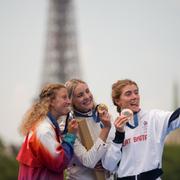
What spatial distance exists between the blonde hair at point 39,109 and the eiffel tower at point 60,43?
4941cm

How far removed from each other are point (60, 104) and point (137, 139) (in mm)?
688

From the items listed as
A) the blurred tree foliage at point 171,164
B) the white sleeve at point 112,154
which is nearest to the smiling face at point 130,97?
the white sleeve at point 112,154

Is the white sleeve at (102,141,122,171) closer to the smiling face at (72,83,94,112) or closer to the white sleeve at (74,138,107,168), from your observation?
the white sleeve at (74,138,107,168)

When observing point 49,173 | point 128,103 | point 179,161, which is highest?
point 128,103

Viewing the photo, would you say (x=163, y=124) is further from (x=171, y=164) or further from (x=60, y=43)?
(x=60, y=43)

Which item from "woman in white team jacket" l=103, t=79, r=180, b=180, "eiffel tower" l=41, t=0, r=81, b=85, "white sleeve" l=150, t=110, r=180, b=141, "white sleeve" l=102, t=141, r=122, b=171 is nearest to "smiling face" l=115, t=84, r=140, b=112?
"woman in white team jacket" l=103, t=79, r=180, b=180

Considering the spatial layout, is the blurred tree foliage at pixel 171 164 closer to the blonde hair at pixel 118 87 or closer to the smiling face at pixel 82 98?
the blonde hair at pixel 118 87

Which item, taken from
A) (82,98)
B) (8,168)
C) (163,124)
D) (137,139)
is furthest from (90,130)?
(8,168)

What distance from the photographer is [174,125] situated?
5.54 metres

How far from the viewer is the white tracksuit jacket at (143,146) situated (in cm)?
546

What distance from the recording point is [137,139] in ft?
18.2

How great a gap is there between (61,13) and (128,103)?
177ft

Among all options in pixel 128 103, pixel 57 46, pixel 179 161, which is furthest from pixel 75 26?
pixel 128 103

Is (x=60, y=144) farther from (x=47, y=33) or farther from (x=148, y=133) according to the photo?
(x=47, y=33)
